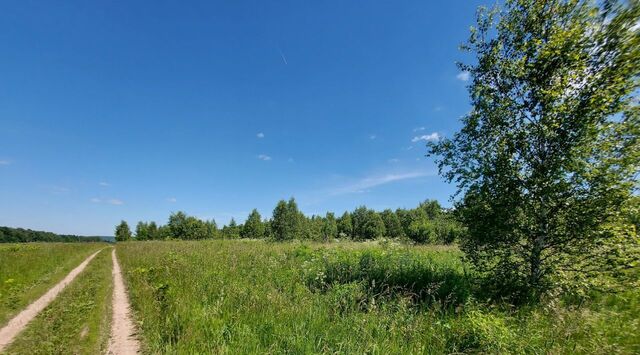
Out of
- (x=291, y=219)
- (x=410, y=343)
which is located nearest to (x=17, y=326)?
(x=410, y=343)

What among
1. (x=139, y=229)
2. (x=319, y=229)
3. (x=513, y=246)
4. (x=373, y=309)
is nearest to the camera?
(x=373, y=309)

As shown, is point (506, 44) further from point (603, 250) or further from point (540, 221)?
point (603, 250)

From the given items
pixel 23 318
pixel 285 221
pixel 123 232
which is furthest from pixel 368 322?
pixel 123 232

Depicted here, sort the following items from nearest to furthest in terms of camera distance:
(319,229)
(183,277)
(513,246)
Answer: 1. (513,246)
2. (183,277)
3. (319,229)

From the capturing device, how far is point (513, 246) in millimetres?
7828

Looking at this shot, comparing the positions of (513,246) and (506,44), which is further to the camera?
(506,44)

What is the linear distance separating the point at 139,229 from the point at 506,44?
13037cm

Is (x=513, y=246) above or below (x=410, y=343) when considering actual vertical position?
above

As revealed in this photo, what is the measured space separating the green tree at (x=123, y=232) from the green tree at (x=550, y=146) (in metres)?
130

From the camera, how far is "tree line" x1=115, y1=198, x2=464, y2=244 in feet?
214

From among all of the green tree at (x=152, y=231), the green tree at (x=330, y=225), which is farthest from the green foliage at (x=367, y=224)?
the green tree at (x=152, y=231)

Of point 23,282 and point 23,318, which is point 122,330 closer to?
point 23,318

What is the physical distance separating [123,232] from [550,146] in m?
133

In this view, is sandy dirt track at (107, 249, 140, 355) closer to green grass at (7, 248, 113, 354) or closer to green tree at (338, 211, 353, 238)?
green grass at (7, 248, 113, 354)
